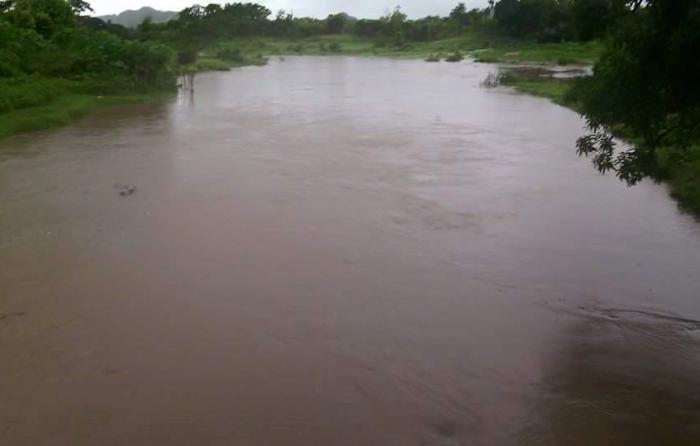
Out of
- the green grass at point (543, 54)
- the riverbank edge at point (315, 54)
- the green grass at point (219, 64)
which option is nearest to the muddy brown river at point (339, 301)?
the riverbank edge at point (315, 54)

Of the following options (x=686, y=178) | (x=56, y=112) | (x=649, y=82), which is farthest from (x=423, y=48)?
(x=649, y=82)

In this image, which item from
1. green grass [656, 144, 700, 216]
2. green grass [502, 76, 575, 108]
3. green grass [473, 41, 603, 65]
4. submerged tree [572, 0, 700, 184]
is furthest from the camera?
green grass [473, 41, 603, 65]

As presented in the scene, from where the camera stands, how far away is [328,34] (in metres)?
76.7

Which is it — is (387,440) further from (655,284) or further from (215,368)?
(655,284)

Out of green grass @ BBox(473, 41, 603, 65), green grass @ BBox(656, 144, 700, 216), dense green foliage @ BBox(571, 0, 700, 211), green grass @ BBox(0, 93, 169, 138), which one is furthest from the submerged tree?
green grass @ BBox(473, 41, 603, 65)

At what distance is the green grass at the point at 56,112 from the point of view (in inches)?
601

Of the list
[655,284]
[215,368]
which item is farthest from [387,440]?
[655,284]

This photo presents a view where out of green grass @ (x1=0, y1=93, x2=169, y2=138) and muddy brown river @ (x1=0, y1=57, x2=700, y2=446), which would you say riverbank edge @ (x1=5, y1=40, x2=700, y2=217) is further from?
muddy brown river @ (x1=0, y1=57, x2=700, y2=446)

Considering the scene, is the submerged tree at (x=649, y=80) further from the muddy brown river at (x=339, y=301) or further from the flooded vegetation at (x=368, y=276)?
the muddy brown river at (x=339, y=301)

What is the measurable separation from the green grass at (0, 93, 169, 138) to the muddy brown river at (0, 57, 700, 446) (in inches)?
57.2

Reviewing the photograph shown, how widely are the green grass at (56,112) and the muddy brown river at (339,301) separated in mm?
1452

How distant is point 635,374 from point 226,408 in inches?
138

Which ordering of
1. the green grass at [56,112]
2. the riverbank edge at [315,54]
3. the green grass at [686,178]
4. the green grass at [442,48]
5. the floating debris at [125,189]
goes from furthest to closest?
the green grass at [442,48]
the riverbank edge at [315,54]
the green grass at [56,112]
the floating debris at [125,189]
the green grass at [686,178]

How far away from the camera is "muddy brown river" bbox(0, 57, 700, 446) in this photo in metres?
4.93
